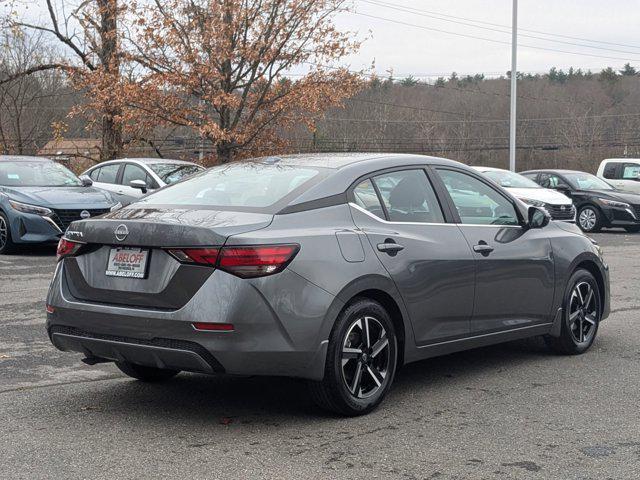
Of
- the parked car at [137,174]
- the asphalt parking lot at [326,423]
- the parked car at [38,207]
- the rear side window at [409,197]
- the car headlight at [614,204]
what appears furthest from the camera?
the car headlight at [614,204]

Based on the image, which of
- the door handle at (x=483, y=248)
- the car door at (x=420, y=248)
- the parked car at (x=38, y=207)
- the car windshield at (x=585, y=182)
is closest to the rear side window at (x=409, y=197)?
the car door at (x=420, y=248)

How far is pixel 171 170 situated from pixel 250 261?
44.6ft

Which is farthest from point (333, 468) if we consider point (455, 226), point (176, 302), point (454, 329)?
point (455, 226)

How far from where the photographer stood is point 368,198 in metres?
5.75

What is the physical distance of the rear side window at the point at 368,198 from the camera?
570 centimetres

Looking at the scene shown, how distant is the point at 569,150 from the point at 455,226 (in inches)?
3135

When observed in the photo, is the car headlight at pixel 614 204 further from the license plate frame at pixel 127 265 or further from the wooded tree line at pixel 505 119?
the wooded tree line at pixel 505 119

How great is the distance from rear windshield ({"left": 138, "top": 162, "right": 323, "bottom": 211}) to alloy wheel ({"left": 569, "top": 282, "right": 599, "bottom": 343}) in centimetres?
262

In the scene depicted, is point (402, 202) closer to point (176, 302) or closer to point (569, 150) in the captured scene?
point (176, 302)

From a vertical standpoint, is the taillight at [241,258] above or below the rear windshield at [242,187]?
below

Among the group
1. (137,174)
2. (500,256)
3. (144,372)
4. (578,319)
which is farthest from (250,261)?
(137,174)

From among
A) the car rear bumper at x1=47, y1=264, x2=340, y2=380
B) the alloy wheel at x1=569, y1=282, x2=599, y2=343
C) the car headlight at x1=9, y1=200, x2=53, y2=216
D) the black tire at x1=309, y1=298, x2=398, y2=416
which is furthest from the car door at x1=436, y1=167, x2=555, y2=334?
the car headlight at x1=9, y1=200, x2=53, y2=216

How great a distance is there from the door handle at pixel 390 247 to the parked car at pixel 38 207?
9.11 m

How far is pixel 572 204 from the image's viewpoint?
71.0ft
